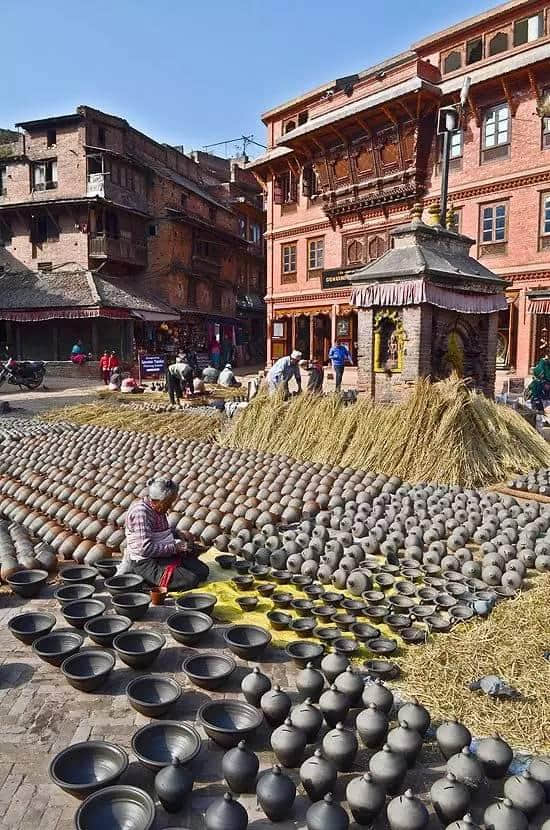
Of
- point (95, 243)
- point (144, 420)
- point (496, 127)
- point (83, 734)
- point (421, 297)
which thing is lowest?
point (83, 734)

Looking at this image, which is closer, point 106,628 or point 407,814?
point 407,814

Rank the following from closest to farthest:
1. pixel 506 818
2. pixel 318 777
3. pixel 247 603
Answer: pixel 506 818
pixel 318 777
pixel 247 603

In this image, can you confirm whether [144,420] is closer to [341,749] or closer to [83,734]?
[83,734]

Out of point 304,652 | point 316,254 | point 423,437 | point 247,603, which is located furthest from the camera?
point 316,254

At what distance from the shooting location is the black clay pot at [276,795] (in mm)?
2576

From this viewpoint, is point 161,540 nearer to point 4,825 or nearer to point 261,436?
point 4,825

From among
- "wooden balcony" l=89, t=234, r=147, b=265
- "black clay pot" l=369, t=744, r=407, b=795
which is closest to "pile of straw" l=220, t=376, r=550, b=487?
"black clay pot" l=369, t=744, r=407, b=795

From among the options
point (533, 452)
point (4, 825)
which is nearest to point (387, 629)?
point (4, 825)

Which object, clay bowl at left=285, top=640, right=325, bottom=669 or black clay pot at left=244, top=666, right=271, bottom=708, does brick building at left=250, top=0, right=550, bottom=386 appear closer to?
clay bowl at left=285, top=640, right=325, bottom=669

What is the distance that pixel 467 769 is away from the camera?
271 cm

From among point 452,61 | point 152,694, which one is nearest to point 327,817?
point 152,694

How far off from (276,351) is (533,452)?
20.3m

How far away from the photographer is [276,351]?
2888 cm

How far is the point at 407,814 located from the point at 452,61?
25171 millimetres
